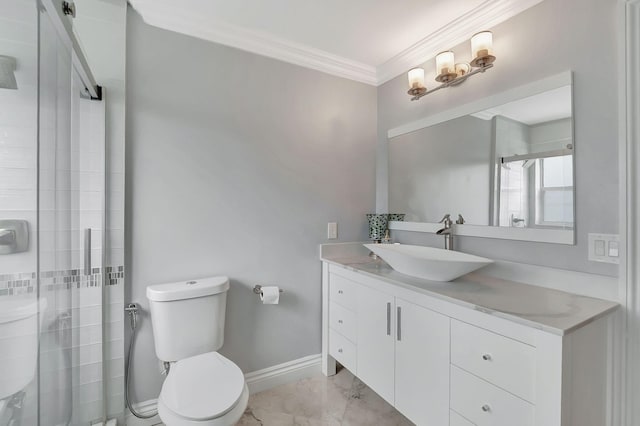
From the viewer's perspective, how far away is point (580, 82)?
1307 millimetres

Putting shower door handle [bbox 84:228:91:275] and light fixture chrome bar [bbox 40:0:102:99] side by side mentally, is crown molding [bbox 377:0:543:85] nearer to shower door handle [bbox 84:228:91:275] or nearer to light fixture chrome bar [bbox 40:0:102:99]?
light fixture chrome bar [bbox 40:0:102:99]

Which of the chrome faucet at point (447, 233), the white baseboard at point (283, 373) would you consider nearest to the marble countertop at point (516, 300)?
the chrome faucet at point (447, 233)

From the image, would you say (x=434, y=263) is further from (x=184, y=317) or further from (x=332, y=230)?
(x=184, y=317)

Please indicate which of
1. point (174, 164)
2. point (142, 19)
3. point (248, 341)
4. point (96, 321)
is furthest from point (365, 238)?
point (142, 19)

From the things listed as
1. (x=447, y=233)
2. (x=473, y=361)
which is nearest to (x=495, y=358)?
(x=473, y=361)

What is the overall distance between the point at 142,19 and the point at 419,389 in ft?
7.88

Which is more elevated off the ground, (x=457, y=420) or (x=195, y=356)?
(x=195, y=356)

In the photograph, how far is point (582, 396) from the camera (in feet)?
3.47

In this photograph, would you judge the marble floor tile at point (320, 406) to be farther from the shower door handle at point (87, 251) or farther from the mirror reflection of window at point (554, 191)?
the mirror reflection of window at point (554, 191)

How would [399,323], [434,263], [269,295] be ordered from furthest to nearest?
[269,295], [399,323], [434,263]

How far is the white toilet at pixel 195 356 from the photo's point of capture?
1.16 meters

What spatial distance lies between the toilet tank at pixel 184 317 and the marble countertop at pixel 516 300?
883 mm

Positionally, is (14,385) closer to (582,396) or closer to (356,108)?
(582,396)

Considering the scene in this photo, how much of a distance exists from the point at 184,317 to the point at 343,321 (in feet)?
3.19
